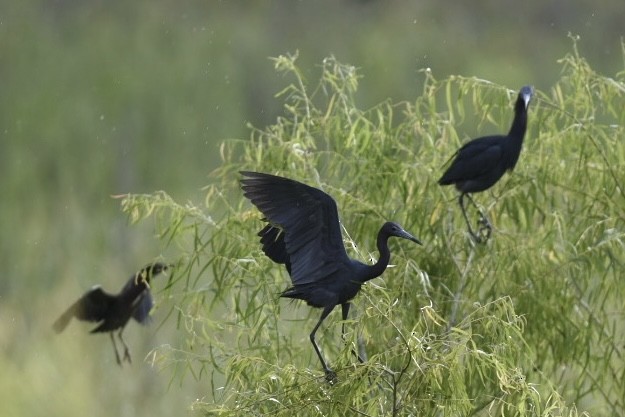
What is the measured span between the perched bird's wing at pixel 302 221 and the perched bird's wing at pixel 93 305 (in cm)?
167

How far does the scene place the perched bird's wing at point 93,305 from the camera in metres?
4.71

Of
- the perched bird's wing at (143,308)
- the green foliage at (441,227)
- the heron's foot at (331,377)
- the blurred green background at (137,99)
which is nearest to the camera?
the heron's foot at (331,377)

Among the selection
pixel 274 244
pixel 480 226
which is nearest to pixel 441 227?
pixel 480 226

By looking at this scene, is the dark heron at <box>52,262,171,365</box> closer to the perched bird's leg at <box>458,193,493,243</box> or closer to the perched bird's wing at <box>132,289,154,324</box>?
the perched bird's wing at <box>132,289,154,324</box>

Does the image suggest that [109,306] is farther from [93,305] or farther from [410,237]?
[410,237]

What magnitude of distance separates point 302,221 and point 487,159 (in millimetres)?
867

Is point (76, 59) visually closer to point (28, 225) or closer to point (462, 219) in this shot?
point (28, 225)

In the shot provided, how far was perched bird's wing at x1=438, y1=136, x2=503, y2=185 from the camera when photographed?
3800mm

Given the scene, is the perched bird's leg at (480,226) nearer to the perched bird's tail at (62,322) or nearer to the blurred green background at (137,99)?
the perched bird's tail at (62,322)

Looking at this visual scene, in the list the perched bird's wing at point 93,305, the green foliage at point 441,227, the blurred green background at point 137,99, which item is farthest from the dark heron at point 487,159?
the blurred green background at point 137,99

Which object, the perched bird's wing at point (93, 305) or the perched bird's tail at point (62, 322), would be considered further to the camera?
the perched bird's wing at point (93, 305)

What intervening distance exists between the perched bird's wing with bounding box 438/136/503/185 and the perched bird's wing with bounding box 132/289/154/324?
1.32 meters

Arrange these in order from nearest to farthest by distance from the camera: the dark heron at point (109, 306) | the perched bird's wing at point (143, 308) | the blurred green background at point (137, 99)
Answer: the dark heron at point (109, 306)
the perched bird's wing at point (143, 308)
the blurred green background at point (137, 99)

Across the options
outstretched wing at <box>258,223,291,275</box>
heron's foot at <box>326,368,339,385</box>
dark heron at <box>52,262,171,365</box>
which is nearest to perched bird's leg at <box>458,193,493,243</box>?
outstretched wing at <box>258,223,291,275</box>
